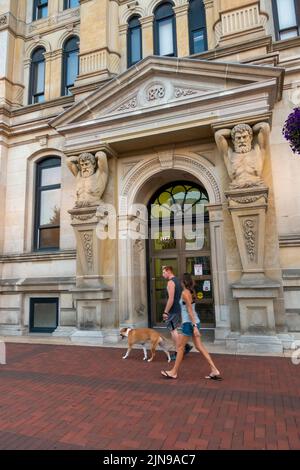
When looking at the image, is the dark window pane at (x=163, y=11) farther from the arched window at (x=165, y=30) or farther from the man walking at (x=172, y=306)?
the man walking at (x=172, y=306)

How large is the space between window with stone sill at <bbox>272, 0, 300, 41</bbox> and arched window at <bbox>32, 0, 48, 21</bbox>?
9712 mm

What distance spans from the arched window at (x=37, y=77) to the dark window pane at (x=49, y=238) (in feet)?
18.2

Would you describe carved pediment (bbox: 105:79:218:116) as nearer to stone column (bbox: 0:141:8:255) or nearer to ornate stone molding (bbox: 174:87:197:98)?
ornate stone molding (bbox: 174:87:197:98)

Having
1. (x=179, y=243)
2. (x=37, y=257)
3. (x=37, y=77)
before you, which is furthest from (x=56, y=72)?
(x=179, y=243)

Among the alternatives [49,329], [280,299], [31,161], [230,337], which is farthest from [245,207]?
[31,161]

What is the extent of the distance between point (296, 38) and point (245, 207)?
5.43 m

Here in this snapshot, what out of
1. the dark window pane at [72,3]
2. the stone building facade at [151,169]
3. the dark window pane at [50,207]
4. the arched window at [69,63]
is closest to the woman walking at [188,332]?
the stone building facade at [151,169]

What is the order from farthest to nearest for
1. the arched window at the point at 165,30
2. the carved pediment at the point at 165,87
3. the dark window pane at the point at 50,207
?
the dark window pane at the point at 50,207, the arched window at the point at 165,30, the carved pediment at the point at 165,87

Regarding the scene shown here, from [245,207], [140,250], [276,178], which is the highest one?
[276,178]

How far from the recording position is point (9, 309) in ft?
38.3

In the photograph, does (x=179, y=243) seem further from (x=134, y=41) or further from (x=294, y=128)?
(x=134, y=41)

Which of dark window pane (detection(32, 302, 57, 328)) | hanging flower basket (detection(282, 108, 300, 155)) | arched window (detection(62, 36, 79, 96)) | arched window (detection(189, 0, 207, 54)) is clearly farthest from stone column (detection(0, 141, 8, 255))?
hanging flower basket (detection(282, 108, 300, 155))

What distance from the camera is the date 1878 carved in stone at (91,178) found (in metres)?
9.97

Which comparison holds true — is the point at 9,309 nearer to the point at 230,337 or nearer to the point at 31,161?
the point at 31,161
